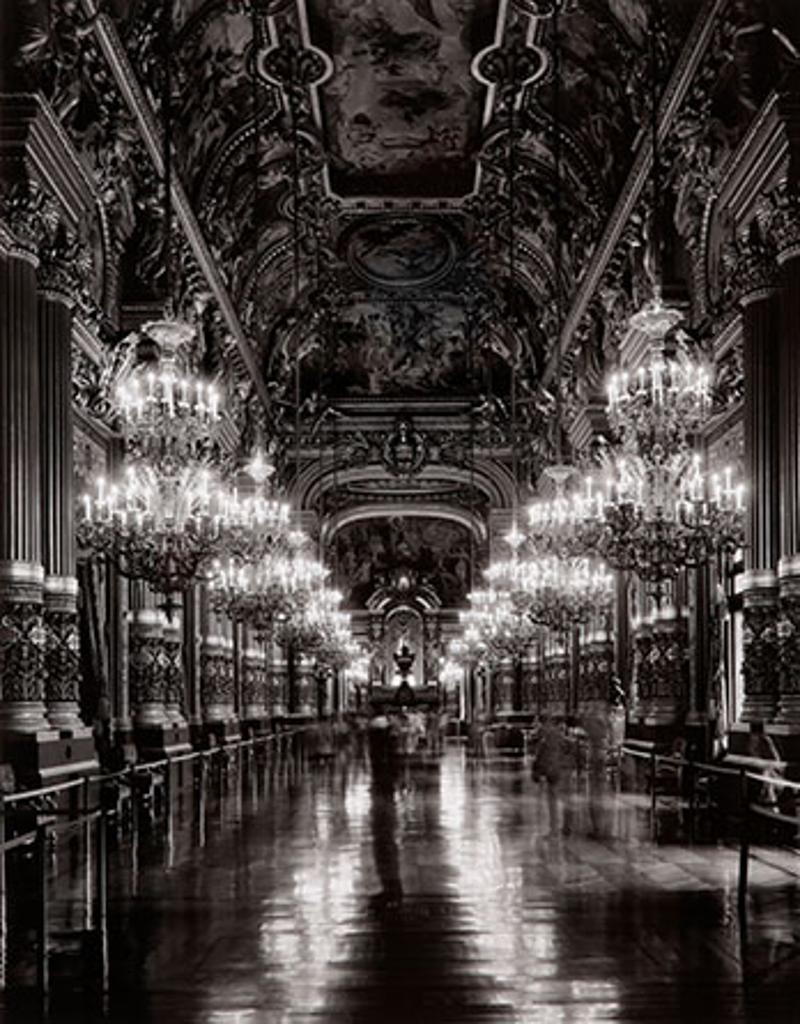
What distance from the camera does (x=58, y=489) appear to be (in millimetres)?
14320

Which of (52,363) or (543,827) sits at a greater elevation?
(52,363)

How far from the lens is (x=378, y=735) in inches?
1017

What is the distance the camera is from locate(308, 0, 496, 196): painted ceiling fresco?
67.7ft

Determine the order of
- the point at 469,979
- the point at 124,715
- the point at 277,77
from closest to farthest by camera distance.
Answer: the point at 469,979
the point at 124,715
the point at 277,77

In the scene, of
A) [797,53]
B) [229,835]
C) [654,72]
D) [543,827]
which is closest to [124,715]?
[229,835]

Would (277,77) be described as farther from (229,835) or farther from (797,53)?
(229,835)

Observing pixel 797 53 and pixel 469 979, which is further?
pixel 797 53

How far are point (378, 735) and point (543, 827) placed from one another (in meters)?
11.3

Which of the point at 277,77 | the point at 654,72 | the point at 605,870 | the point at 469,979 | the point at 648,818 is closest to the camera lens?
the point at 469,979

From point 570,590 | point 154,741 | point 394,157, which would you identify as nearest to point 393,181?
point 394,157

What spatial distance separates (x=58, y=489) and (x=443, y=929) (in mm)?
7231

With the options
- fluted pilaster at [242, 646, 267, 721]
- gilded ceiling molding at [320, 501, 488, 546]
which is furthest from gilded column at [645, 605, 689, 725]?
gilded ceiling molding at [320, 501, 488, 546]

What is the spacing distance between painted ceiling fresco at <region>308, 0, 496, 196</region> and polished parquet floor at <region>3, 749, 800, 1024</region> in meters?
11.5

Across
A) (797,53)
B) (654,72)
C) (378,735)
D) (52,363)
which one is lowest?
(378,735)
